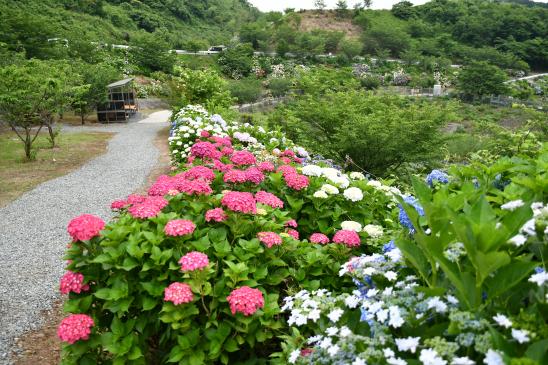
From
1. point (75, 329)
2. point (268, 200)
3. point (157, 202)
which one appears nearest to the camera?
point (75, 329)

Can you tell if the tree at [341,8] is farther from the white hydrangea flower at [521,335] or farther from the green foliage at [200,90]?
the white hydrangea flower at [521,335]

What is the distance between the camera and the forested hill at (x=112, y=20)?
23.2 metres

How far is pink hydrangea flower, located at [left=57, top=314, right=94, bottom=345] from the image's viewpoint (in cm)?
195

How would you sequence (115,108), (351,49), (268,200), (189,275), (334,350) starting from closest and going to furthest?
(334,350) → (189,275) → (268,200) → (115,108) → (351,49)

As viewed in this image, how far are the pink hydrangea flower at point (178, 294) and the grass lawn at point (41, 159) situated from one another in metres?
6.73

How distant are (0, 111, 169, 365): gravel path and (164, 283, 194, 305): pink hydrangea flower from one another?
6.50 feet

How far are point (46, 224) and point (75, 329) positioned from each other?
191 inches

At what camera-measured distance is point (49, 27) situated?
949 inches

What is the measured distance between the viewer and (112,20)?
1708 inches


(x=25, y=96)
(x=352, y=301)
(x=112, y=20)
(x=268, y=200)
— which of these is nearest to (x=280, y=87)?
(x=112, y=20)

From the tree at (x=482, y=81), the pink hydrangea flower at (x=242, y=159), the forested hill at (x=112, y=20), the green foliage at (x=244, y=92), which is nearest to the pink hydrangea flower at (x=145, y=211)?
the pink hydrangea flower at (x=242, y=159)

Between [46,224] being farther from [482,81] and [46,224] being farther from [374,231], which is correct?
[482,81]

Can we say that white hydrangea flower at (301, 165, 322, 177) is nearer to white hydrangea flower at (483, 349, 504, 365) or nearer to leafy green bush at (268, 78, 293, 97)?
white hydrangea flower at (483, 349, 504, 365)

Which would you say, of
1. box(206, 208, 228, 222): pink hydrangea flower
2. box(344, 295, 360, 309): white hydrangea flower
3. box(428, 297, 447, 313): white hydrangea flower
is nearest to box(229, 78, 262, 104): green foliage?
box(206, 208, 228, 222): pink hydrangea flower
